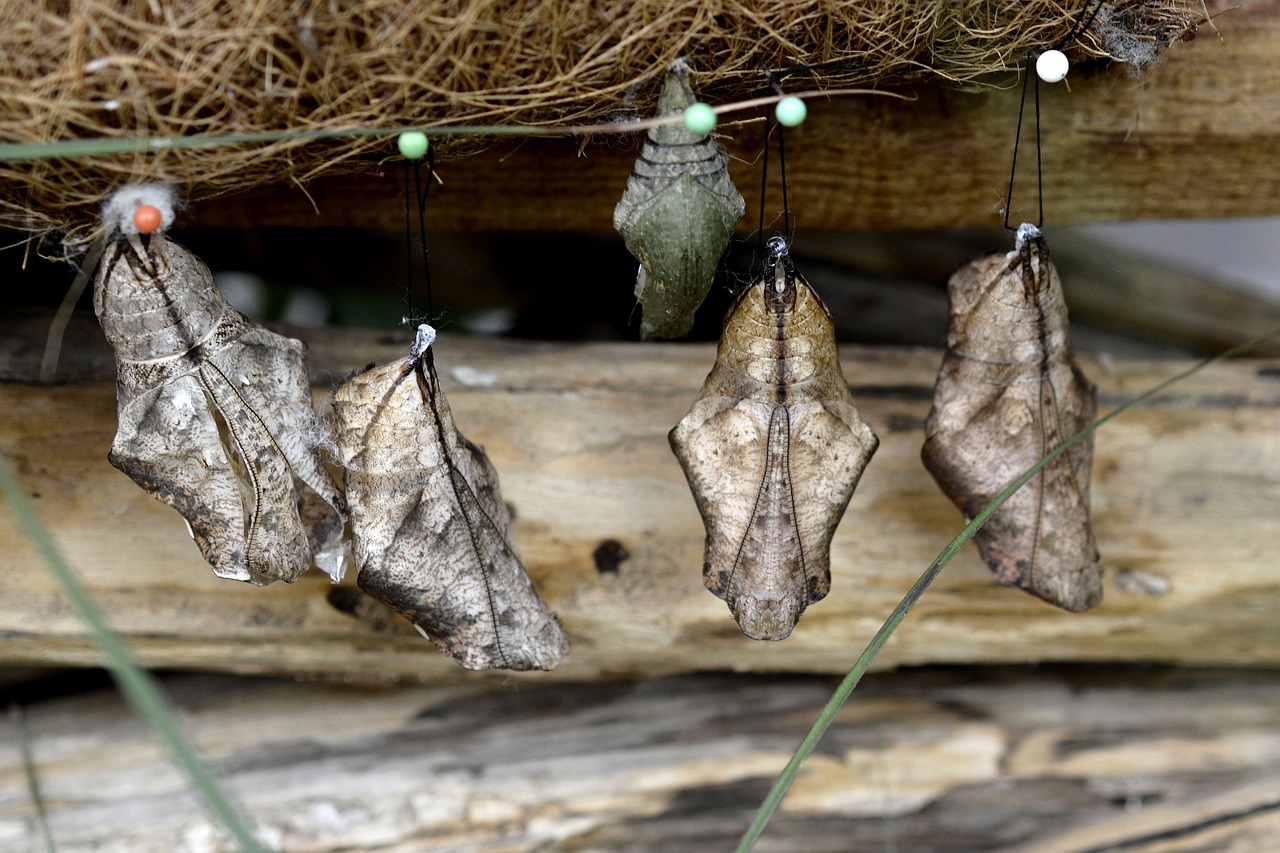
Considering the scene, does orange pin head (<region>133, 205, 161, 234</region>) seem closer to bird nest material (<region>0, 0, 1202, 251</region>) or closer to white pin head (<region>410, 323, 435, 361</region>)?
bird nest material (<region>0, 0, 1202, 251</region>)

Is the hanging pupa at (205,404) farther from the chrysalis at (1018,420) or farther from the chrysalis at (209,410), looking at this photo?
the chrysalis at (1018,420)

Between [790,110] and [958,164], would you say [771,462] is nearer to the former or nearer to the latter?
[790,110]

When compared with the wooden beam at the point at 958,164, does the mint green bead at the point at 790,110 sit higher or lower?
lower

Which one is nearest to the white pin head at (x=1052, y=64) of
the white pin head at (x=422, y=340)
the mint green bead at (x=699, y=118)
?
the mint green bead at (x=699, y=118)

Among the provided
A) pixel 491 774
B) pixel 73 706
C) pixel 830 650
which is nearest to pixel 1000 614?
pixel 830 650

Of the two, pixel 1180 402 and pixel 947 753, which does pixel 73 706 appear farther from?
pixel 1180 402

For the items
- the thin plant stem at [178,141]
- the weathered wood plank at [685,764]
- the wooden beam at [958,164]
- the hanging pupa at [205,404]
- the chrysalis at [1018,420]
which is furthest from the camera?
the weathered wood plank at [685,764]
